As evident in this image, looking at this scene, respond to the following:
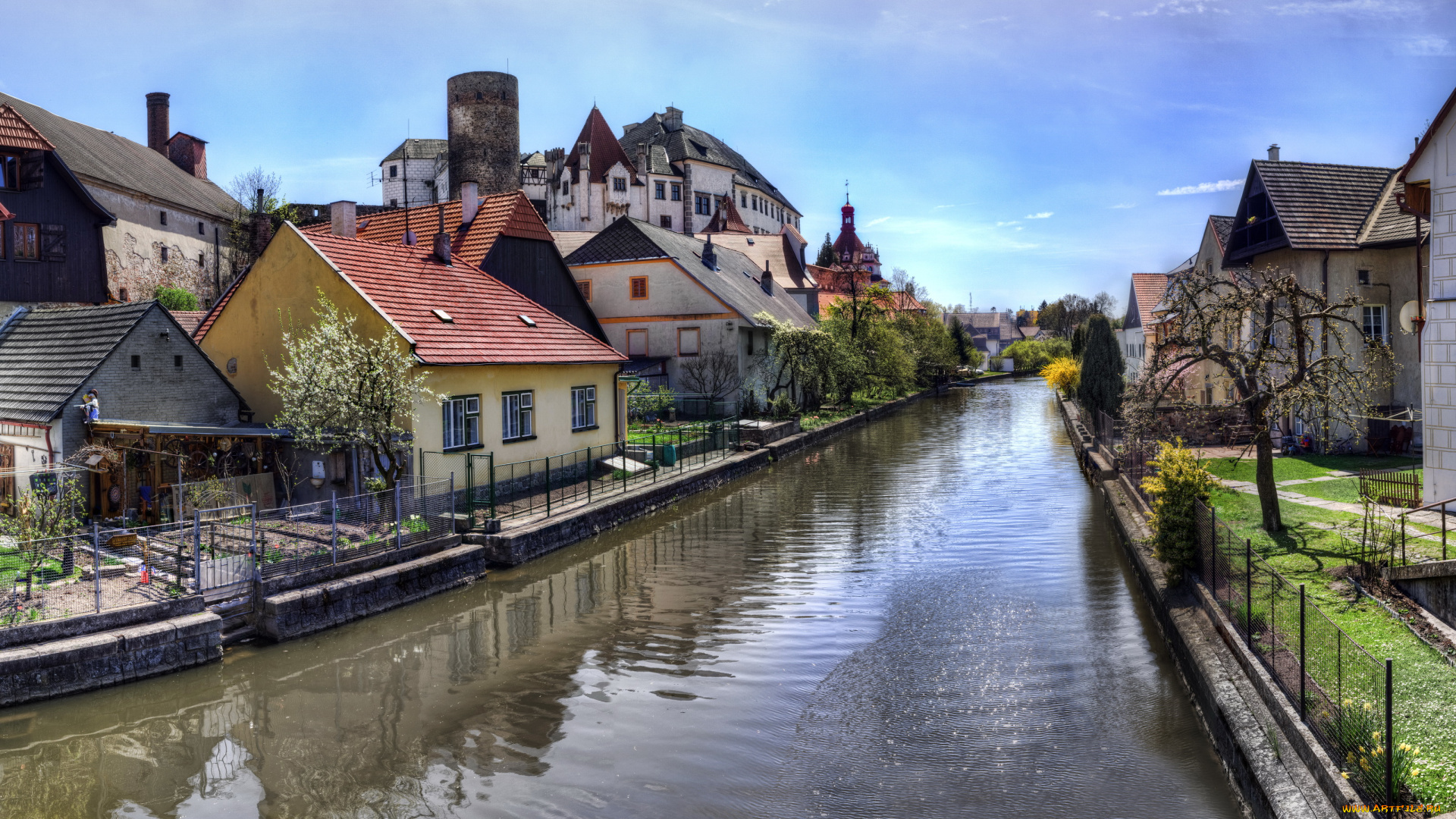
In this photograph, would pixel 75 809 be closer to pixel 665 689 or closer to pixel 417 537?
pixel 665 689

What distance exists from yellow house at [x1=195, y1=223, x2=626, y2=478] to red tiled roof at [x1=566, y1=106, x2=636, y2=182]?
176 ft

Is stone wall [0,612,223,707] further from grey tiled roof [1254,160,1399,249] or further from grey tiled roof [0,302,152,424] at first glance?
grey tiled roof [1254,160,1399,249]

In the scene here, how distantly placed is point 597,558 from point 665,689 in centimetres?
731

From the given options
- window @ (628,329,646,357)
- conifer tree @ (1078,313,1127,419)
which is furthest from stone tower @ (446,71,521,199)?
conifer tree @ (1078,313,1127,419)

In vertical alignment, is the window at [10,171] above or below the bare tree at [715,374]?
above

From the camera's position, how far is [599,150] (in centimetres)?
7619

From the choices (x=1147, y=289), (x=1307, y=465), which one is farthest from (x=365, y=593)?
(x=1147, y=289)

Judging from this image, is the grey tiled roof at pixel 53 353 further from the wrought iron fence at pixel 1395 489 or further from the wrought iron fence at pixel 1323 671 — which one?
the wrought iron fence at pixel 1395 489

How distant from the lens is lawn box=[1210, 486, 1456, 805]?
22.9 feet

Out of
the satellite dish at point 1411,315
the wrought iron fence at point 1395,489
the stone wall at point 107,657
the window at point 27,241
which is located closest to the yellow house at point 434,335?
the stone wall at point 107,657

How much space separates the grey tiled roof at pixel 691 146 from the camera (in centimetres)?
8556

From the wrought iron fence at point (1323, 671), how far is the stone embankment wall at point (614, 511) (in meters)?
11.4

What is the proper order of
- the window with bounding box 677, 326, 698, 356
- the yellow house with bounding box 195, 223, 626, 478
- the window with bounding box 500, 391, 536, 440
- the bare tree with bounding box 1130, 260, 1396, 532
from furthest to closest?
the window with bounding box 677, 326, 698, 356 → the window with bounding box 500, 391, 536, 440 → the yellow house with bounding box 195, 223, 626, 478 → the bare tree with bounding box 1130, 260, 1396, 532

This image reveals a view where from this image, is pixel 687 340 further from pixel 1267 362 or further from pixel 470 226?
pixel 1267 362
